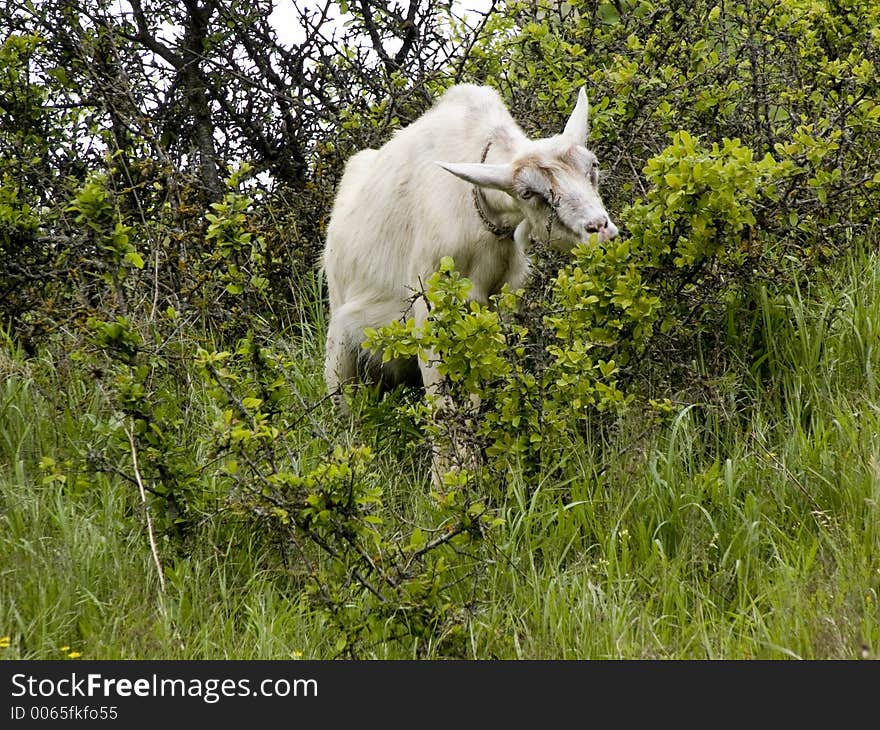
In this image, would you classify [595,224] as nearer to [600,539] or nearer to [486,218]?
[486,218]

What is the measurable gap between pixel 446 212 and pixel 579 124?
2.42ft

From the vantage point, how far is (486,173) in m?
5.38

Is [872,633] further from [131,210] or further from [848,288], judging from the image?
[131,210]

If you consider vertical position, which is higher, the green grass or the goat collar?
the goat collar

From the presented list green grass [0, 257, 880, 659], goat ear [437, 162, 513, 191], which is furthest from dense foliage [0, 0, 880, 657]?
goat ear [437, 162, 513, 191]

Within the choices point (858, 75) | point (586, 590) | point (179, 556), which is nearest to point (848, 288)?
point (858, 75)

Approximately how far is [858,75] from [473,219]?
2003 mm

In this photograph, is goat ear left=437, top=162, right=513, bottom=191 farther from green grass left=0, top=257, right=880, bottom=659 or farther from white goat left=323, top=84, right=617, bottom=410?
green grass left=0, top=257, right=880, bottom=659

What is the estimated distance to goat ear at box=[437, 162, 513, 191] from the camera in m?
5.36

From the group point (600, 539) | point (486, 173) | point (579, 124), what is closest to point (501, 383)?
point (600, 539)

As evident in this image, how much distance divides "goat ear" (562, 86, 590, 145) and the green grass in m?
1.16

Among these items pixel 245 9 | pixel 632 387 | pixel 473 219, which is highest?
pixel 245 9

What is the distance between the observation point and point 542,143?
5500 millimetres

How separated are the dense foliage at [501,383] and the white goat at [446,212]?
24 cm
